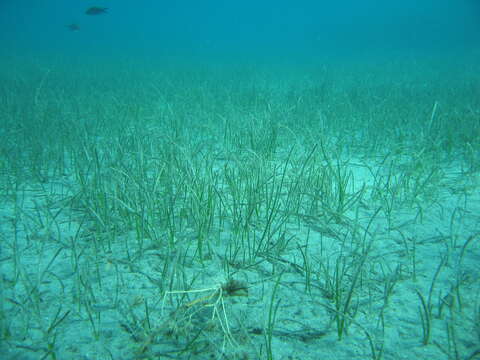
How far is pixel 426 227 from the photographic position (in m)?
2.61

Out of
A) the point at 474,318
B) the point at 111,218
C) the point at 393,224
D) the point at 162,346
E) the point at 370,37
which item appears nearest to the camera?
the point at 162,346

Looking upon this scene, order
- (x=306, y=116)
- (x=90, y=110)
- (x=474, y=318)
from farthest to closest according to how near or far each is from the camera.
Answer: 1. (x=90, y=110)
2. (x=306, y=116)
3. (x=474, y=318)

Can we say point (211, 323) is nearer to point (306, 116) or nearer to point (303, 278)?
point (303, 278)

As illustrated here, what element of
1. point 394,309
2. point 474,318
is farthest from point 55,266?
point 474,318

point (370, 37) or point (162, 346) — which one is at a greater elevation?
point (370, 37)

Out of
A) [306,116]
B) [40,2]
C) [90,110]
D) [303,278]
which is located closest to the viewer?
[303,278]

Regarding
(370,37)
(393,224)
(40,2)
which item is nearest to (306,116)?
(393,224)

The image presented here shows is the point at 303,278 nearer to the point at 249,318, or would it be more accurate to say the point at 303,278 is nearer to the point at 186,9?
A: the point at 249,318

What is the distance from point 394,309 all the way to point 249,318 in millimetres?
897

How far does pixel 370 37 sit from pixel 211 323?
64387mm

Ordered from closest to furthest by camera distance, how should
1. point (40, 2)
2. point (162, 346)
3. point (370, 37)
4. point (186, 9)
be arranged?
point (162, 346)
point (370, 37)
point (40, 2)
point (186, 9)

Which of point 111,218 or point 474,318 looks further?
point 111,218

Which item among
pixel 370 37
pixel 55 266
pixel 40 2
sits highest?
pixel 40 2

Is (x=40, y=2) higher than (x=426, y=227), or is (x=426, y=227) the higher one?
(x=40, y=2)
